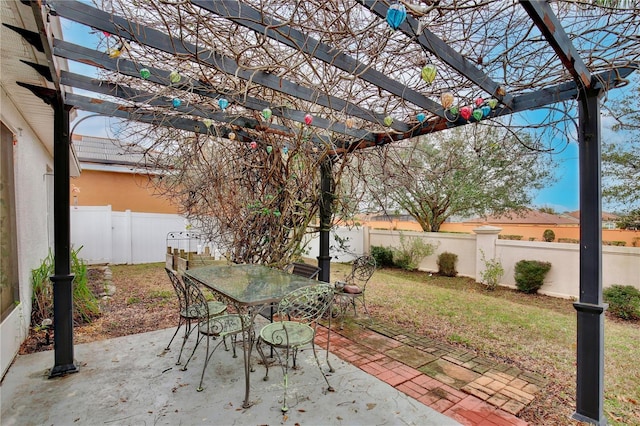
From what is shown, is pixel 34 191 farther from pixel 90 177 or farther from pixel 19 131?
pixel 90 177

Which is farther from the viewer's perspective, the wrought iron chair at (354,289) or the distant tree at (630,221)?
the distant tree at (630,221)

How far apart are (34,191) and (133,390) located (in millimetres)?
3525

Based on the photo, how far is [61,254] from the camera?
9.98 feet

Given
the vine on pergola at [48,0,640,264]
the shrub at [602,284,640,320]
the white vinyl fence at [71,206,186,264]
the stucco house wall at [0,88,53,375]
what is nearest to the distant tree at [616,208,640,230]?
the shrub at [602,284,640,320]

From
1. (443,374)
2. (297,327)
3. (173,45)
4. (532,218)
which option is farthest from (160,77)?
(532,218)

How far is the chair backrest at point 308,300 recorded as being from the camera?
105 inches

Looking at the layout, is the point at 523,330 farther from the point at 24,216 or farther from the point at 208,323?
the point at 24,216

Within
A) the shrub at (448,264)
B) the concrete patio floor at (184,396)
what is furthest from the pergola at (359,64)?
the shrub at (448,264)

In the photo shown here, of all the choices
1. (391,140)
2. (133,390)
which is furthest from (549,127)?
(133,390)

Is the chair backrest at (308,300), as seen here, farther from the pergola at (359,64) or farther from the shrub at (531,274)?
the shrub at (531,274)

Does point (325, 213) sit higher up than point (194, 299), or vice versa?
point (325, 213)

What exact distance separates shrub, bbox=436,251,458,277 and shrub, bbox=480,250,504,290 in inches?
35.5

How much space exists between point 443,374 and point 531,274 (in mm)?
4915

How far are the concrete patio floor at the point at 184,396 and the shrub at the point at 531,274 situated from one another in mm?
5449
